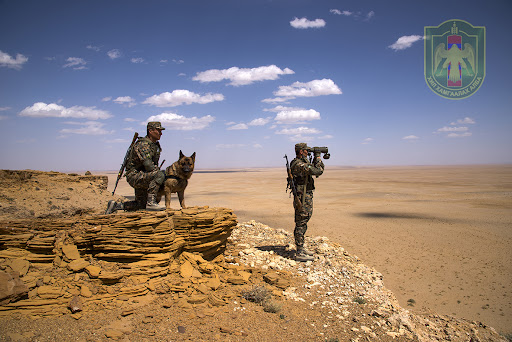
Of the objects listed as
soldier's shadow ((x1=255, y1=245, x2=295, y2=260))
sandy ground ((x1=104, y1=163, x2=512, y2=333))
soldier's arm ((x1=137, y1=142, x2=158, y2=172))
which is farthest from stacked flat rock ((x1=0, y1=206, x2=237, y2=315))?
sandy ground ((x1=104, y1=163, x2=512, y2=333))

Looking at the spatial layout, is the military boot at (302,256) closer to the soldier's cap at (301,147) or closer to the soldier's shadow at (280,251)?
the soldier's shadow at (280,251)

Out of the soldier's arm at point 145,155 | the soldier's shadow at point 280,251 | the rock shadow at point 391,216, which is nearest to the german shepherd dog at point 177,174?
the soldier's arm at point 145,155

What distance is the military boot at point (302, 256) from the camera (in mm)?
8414

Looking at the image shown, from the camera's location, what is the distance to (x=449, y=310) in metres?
7.64

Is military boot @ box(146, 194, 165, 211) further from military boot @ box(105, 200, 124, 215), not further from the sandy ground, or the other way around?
the sandy ground

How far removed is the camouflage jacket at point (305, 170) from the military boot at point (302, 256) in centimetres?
186

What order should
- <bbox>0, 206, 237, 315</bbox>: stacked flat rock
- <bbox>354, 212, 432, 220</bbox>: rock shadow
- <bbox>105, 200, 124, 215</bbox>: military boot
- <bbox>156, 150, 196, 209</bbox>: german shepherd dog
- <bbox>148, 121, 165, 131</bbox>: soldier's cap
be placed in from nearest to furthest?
1. <bbox>0, 206, 237, 315</bbox>: stacked flat rock
2. <bbox>156, 150, 196, 209</bbox>: german shepherd dog
3. <bbox>148, 121, 165, 131</bbox>: soldier's cap
4. <bbox>105, 200, 124, 215</bbox>: military boot
5. <bbox>354, 212, 432, 220</bbox>: rock shadow

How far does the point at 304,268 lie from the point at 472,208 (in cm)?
1996

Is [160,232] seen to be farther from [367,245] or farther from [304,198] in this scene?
[367,245]

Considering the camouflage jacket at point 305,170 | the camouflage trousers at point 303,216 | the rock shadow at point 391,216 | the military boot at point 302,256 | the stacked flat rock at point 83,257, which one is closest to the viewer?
the stacked flat rock at point 83,257

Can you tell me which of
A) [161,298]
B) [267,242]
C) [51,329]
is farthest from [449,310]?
[51,329]

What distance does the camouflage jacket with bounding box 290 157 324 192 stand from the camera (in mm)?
8023

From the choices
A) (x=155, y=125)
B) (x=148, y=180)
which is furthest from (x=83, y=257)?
(x=155, y=125)

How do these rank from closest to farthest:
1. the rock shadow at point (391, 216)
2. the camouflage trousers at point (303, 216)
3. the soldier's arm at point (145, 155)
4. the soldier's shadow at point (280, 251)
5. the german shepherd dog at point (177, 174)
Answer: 1. the soldier's arm at point (145, 155)
2. the german shepherd dog at point (177, 174)
3. the camouflage trousers at point (303, 216)
4. the soldier's shadow at point (280, 251)
5. the rock shadow at point (391, 216)
